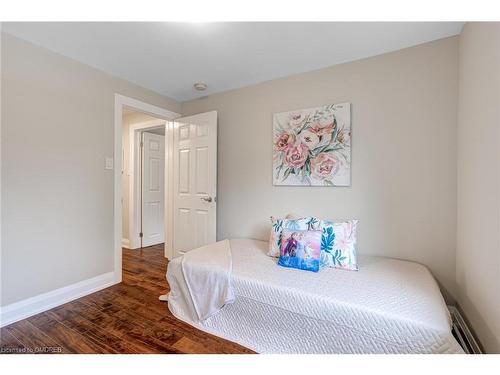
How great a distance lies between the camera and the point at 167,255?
10.7 ft

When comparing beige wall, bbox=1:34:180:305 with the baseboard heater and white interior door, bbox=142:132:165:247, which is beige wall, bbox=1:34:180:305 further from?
the baseboard heater

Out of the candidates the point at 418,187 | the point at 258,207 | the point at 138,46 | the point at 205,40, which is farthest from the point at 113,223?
the point at 418,187

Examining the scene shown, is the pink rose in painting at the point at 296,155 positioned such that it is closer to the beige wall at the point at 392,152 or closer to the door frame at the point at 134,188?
the beige wall at the point at 392,152

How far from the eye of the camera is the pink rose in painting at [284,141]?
2389 millimetres

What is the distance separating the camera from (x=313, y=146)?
2262 millimetres

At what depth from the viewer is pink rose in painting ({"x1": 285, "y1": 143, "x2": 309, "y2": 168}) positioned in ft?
7.59

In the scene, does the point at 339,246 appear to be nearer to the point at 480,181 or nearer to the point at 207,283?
the point at 480,181

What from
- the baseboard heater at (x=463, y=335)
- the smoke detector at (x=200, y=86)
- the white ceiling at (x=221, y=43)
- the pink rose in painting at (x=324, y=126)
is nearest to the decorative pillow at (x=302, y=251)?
the baseboard heater at (x=463, y=335)

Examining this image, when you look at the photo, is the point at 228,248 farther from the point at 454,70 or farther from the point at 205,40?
the point at 454,70

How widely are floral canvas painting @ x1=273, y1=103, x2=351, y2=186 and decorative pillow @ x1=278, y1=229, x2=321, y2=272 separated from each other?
Result: 2.13 ft

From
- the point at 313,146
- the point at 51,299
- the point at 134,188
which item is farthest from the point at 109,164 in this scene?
the point at 313,146

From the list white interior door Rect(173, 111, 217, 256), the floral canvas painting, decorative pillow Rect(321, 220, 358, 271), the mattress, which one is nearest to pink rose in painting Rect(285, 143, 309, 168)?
the floral canvas painting

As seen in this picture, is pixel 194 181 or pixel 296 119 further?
pixel 194 181

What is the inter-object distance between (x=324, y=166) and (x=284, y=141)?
507 mm
